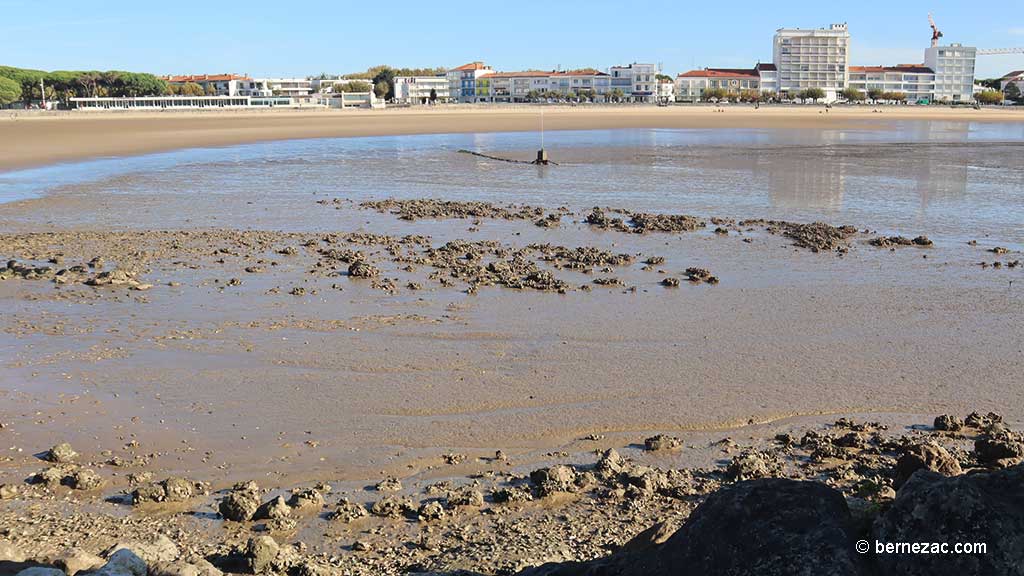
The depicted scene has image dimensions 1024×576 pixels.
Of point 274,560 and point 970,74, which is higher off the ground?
point 970,74

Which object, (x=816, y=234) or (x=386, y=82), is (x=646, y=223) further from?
(x=386, y=82)

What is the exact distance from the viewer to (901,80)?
18575 cm

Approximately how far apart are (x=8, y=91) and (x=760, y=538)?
→ 131 metres

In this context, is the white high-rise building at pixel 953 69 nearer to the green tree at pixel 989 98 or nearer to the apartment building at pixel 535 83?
the green tree at pixel 989 98

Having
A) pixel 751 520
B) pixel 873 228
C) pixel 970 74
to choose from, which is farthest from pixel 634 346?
pixel 970 74

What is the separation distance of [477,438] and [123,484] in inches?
101

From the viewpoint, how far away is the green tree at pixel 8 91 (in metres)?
113

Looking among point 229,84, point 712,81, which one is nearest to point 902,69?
point 712,81

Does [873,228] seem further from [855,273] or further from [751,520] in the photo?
[751,520]

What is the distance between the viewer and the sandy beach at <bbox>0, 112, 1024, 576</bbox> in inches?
217

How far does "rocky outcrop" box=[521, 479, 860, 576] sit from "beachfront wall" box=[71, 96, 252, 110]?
120 meters

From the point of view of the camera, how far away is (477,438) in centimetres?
698

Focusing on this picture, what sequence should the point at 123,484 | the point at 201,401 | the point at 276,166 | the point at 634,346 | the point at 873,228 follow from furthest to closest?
the point at 276,166 < the point at 873,228 < the point at 634,346 < the point at 201,401 < the point at 123,484

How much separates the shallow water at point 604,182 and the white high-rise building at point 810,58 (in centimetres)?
15246
